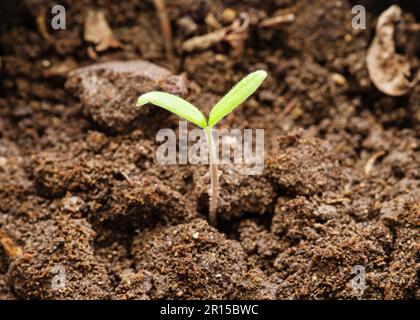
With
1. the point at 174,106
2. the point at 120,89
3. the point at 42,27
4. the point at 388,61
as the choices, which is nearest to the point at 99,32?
the point at 42,27

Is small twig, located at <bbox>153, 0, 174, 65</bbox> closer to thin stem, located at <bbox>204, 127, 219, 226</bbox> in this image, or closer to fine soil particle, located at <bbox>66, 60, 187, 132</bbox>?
fine soil particle, located at <bbox>66, 60, 187, 132</bbox>

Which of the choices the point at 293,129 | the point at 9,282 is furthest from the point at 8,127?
the point at 293,129

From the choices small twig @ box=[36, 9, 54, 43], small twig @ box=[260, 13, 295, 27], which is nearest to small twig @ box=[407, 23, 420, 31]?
small twig @ box=[260, 13, 295, 27]

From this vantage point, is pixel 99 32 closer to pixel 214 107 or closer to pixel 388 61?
pixel 214 107

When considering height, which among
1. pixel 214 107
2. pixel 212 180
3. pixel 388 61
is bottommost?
pixel 212 180

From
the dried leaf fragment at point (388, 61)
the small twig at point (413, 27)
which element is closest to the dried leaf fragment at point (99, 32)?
the dried leaf fragment at point (388, 61)

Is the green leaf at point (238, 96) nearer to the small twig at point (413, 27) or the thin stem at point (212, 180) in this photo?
the thin stem at point (212, 180)

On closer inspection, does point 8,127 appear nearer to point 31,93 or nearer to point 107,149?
point 31,93
